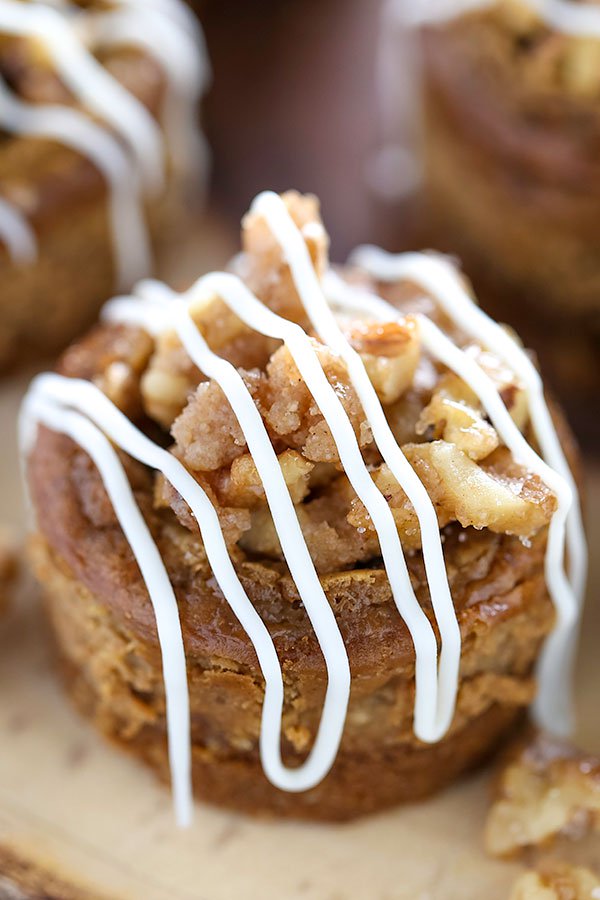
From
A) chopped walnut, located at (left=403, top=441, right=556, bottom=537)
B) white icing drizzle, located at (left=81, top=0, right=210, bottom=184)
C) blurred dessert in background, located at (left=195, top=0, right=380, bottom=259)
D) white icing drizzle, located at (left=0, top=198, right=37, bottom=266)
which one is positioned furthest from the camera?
blurred dessert in background, located at (left=195, top=0, right=380, bottom=259)

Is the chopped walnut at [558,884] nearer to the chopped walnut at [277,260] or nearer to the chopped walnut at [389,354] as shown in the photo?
the chopped walnut at [389,354]

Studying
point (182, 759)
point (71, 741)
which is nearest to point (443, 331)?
point (182, 759)

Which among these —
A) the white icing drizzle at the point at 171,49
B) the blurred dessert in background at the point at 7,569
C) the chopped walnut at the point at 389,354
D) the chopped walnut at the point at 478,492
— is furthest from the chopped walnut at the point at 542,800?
the white icing drizzle at the point at 171,49

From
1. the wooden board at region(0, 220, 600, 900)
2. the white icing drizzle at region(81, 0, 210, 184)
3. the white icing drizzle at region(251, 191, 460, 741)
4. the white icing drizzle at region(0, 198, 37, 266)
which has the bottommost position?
the wooden board at region(0, 220, 600, 900)

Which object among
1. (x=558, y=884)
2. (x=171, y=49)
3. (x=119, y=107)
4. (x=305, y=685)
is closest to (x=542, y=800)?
(x=558, y=884)

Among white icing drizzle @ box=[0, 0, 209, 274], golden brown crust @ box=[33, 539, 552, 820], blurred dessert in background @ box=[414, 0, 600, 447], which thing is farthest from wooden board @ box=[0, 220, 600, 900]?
white icing drizzle @ box=[0, 0, 209, 274]

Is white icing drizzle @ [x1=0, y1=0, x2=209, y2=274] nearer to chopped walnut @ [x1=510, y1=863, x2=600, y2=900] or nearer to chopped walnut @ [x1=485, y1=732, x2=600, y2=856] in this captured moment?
chopped walnut @ [x1=485, y1=732, x2=600, y2=856]
